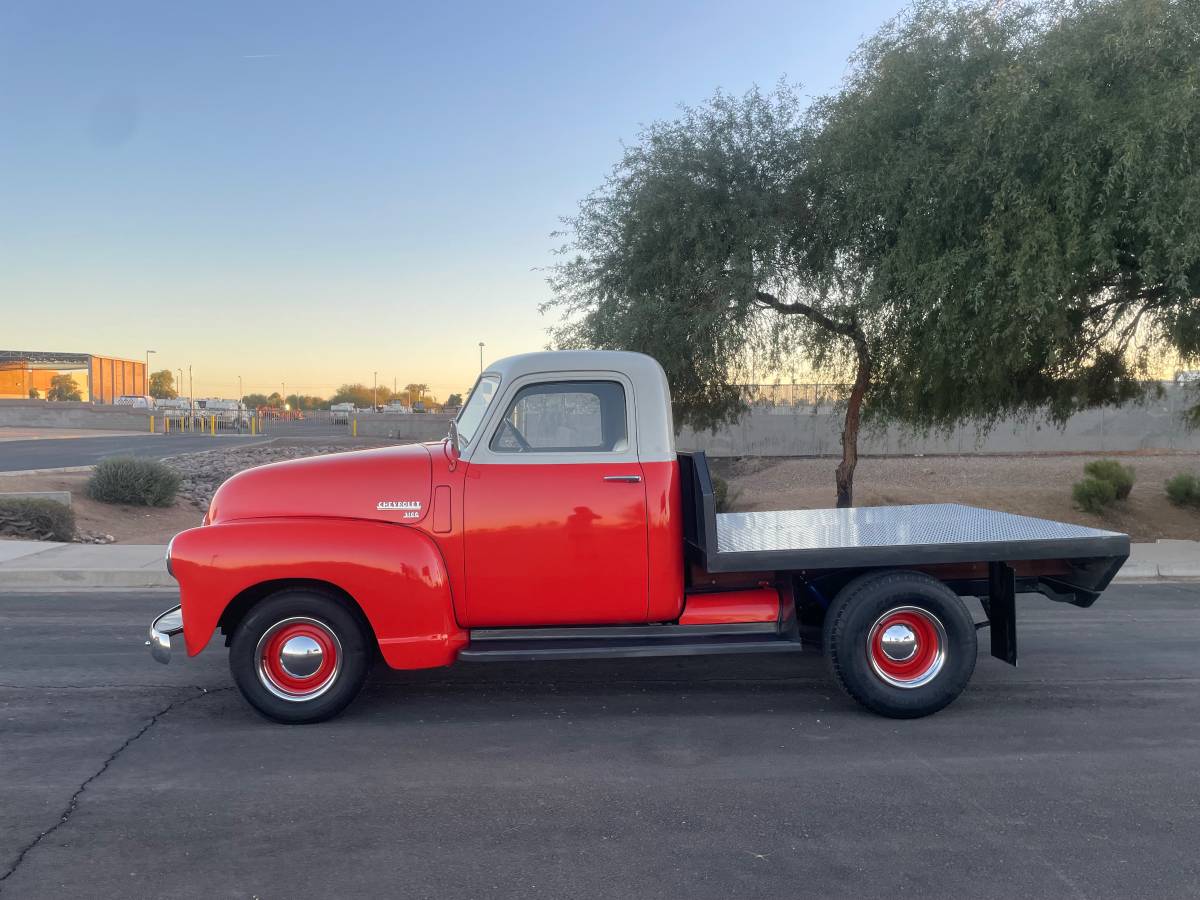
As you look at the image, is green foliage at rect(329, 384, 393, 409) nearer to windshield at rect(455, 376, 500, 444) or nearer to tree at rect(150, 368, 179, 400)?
tree at rect(150, 368, 179, 400)

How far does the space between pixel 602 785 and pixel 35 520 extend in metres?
12.1

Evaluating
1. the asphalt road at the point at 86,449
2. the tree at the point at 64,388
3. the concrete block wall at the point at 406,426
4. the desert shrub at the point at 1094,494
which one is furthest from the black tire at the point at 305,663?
the tree at the point at 64,388

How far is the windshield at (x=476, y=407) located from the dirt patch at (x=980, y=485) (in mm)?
12187

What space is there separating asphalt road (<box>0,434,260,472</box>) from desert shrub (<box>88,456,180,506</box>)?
5016 mm

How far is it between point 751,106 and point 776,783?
1178 cm

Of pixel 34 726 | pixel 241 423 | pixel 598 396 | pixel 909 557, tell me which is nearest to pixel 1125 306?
pixel 909 557

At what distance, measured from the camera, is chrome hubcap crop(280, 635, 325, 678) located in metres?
5.64

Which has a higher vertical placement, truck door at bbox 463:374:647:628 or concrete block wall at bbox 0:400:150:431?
concrete block wall at bbox 0:400:150:431

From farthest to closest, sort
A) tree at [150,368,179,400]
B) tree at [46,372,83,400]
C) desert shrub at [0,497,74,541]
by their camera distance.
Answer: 1. tree at [150,368,179,400]
2. tree at [46,372,83,400]
3. desert shrub at [0,497,74,541]

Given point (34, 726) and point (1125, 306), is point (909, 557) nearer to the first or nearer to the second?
point (34, 726)

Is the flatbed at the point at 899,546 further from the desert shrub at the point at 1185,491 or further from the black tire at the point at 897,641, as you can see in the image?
the desert shrub at the point at 1185,491

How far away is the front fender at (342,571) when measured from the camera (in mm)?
5516

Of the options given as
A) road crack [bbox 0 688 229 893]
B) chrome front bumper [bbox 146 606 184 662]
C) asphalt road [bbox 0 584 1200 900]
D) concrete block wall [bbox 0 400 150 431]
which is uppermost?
concrete block wall [bbox 0 400 150 431]

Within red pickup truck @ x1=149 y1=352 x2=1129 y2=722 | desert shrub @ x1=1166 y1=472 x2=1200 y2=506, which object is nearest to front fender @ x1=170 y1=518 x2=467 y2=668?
red pickup truck @ x1=149 y1=352 x2=1129 y2=722
